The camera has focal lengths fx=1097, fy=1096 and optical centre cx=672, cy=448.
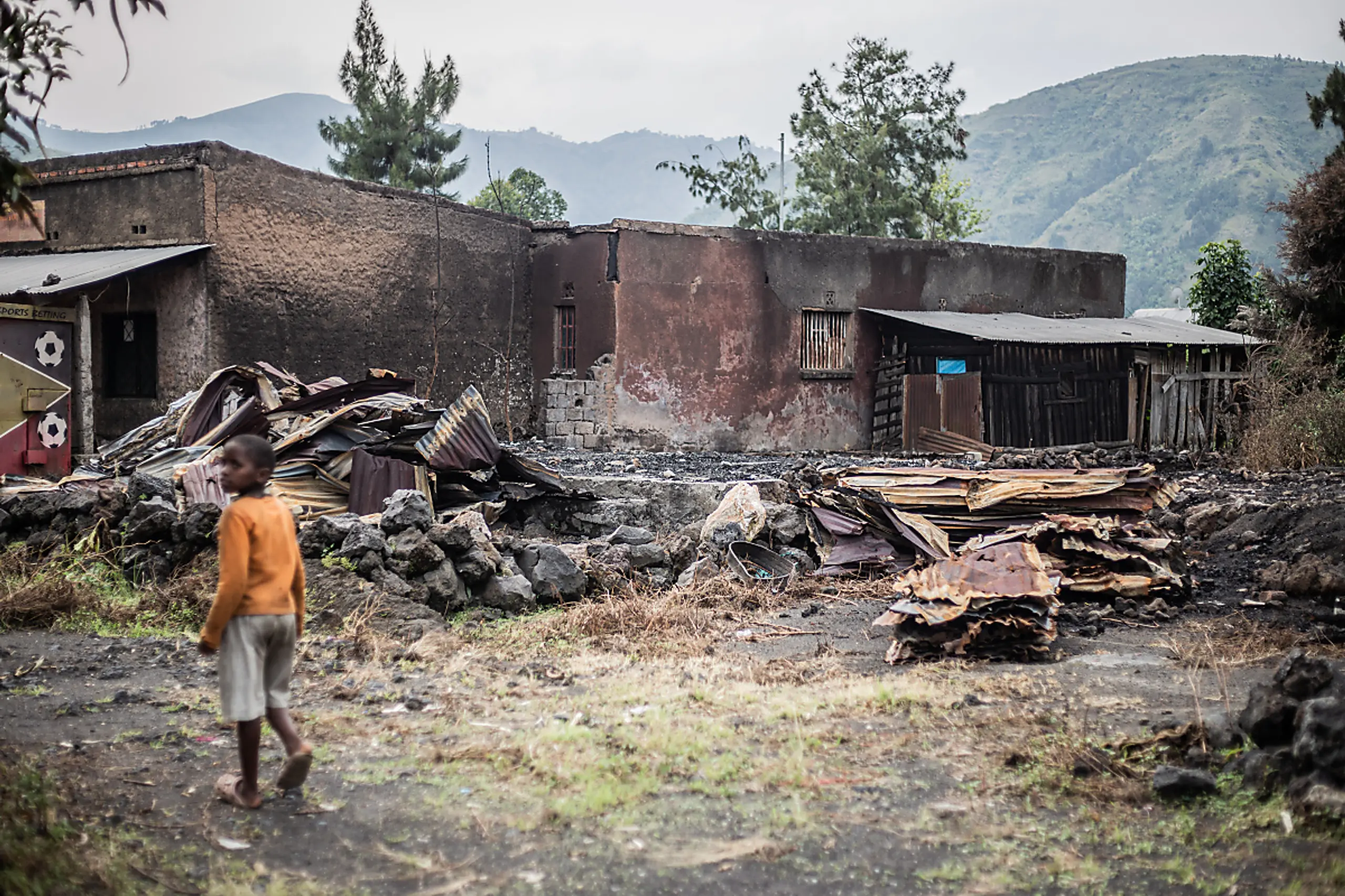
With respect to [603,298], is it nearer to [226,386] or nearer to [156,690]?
[226,386]

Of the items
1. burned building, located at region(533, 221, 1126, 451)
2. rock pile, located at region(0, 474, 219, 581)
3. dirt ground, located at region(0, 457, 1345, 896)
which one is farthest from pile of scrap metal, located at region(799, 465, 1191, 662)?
burned building, located at region(533, 221, 1126, 451)

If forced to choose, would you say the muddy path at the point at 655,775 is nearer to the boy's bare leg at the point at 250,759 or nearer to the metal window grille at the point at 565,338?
the boy's bare leg at the point at 250,759

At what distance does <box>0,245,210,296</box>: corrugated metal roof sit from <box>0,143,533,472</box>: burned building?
0.04 m

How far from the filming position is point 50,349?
11.0m

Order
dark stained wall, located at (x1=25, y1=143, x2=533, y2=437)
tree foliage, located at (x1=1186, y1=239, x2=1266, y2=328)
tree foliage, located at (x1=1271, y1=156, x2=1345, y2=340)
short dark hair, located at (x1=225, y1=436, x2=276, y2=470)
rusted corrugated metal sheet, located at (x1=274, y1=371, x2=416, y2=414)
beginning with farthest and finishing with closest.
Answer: tree foliage, located at (x1=1186, y1=239, x2=1266, y2=328), tree foliage, located at (x1=1271, y1=156, x2=1345, y2=340), dark stained wall, located at (x1=25, y1=143, x2=533, y2=437), rusted corrugated metal sheet, located at (x1=274, y1=371, x2=416, y2=414), short dark hair, located at (x1=225, y1=436, x2=276, y2=470)

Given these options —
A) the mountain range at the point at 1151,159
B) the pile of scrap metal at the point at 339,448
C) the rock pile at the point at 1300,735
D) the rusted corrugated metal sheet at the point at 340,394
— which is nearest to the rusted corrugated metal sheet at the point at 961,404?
the pile of scrap metal at the point at 339,448

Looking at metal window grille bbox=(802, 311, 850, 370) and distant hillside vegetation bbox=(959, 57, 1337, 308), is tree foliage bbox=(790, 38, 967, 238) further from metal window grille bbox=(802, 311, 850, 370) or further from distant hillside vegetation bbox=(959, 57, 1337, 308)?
distant hillside vegetation bbox=(959, 57, 1337, 308)

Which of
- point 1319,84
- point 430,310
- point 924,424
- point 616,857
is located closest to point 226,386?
point 430,310

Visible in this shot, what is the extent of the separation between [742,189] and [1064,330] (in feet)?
51.0

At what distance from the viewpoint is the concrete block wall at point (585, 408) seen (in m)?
17.8

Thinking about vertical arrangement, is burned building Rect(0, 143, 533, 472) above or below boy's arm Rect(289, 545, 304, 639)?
above

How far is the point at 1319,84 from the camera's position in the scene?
124312 mm

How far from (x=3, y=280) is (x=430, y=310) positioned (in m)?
5.55

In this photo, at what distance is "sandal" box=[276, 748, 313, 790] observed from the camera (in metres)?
3.88
